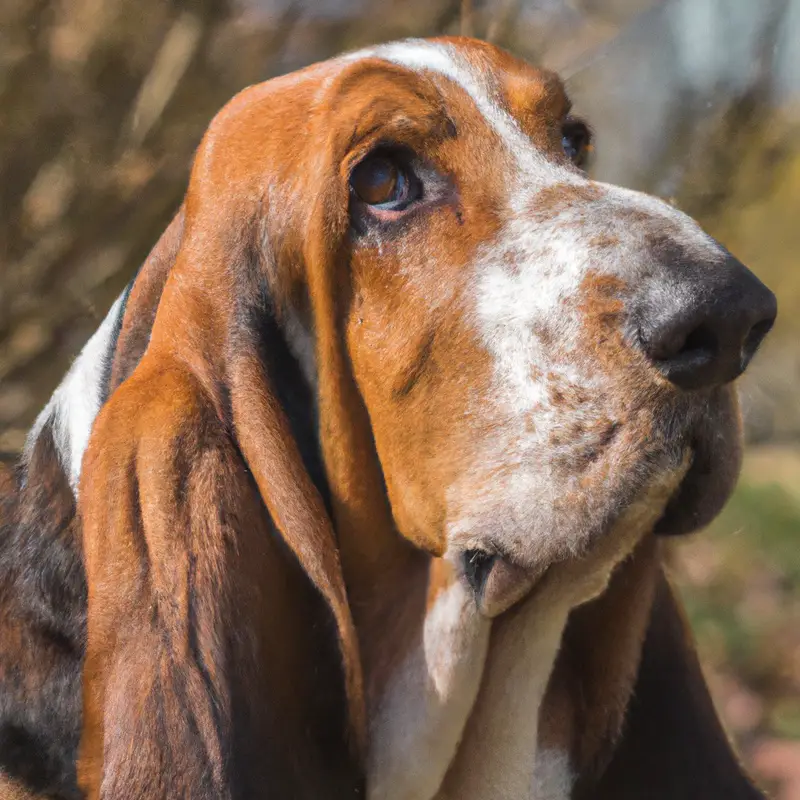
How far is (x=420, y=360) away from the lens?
2.10 metres

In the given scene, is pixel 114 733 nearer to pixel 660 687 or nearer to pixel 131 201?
pixel 660 687

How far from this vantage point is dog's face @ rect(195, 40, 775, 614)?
183cm

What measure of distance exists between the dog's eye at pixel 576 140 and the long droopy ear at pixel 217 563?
2.19ft

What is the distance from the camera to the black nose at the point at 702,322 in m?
1.76

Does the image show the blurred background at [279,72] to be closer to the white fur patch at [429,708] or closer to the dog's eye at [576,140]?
the dog's eye at [576,140]

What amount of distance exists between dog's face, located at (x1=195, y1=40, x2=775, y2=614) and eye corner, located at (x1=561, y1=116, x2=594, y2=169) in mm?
164

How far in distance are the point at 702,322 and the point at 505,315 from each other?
38cm

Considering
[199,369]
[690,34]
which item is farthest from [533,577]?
[690,34]

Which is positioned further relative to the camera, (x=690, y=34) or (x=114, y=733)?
(x=690, y=34)

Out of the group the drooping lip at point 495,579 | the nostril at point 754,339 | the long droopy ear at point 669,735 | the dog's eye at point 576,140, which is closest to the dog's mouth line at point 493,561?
the drooping lip at point 495,579

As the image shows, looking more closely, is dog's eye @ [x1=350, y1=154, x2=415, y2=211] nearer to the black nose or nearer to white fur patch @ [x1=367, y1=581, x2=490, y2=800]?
the black nose

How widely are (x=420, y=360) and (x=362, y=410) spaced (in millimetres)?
215

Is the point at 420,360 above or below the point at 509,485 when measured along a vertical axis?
above

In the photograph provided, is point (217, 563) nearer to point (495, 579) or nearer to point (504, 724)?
point (495, 579)
